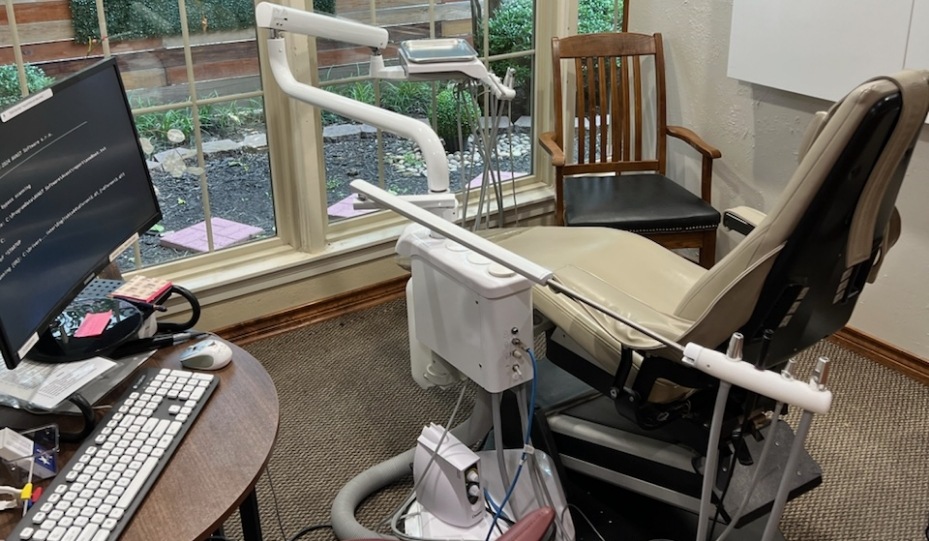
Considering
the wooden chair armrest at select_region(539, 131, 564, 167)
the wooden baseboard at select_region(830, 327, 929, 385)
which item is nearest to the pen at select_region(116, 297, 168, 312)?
the wooden chair armrest at select_region(539, 131, 564, 167)

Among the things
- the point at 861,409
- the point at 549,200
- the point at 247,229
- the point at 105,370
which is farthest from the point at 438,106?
the point at 105,370

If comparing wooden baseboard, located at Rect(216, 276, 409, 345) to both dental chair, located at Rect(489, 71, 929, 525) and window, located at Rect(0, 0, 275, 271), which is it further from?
dental chair, located at Rect(489, 71, 929, 525)

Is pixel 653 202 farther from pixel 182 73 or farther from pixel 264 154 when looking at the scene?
pixel 182 73

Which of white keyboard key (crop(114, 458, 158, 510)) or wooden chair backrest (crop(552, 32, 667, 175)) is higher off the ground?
wooden chair backrest (crop(552, 32, 667, 175))

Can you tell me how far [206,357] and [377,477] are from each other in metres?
0.77

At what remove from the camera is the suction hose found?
1.89 m

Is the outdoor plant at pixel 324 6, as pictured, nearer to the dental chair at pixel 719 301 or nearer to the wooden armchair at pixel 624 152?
the wooden armchair at pixel 624 152

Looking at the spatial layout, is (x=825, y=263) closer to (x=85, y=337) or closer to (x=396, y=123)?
(x=396, y=123)

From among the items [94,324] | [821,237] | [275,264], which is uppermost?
[821,237]

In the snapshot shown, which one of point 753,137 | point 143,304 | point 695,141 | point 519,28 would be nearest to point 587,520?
point 143,304

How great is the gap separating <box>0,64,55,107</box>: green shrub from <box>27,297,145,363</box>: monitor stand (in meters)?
1.00

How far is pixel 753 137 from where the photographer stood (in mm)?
2869

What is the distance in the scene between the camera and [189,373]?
4.47 feet

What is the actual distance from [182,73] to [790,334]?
1.86 m
